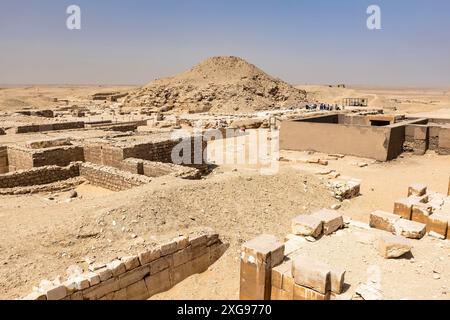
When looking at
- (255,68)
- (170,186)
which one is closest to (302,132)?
(170,186)

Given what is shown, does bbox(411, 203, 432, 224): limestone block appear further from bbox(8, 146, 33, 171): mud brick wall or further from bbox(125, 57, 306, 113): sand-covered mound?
bbox(125, 57, 306, 113): sand-covered mound

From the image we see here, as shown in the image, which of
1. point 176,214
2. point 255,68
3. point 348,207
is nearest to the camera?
point 176,214

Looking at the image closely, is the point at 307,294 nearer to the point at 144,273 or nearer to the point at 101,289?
the point at 144,273

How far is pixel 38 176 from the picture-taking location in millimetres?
10453

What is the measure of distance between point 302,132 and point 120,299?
13.3 m

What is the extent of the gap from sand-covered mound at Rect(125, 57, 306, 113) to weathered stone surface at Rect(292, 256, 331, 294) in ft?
109

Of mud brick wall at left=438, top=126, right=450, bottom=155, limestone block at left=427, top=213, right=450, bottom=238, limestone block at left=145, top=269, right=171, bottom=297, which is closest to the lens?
limestone block at left=145, top=269, right=171, bottom=297

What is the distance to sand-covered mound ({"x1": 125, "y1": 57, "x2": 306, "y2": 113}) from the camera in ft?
127

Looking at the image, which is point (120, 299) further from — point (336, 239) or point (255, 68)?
point (255, 68)

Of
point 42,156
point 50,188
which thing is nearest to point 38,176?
point 50,188

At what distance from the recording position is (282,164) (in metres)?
14.4

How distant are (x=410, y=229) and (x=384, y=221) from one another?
448mm

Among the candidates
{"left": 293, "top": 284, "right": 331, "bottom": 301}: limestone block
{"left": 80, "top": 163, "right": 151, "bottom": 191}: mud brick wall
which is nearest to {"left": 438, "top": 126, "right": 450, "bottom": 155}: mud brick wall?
{"left": 80, "top": 163, "right": 151, "bottom": 191}: mud brick wall

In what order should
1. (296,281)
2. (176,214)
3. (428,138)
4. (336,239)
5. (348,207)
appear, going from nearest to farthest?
(296,281) → (336,239) → (176,214) → (348,207) → (428,138)
